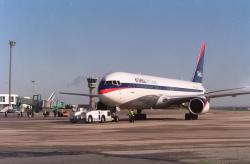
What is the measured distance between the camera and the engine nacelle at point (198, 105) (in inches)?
1758

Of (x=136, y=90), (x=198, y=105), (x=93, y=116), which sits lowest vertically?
(x=93, y=116)

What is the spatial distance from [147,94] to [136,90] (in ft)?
6.54

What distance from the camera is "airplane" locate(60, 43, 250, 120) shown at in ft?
134

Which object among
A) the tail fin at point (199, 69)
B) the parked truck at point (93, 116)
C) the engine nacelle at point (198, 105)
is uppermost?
the tail fin at point (199, 69)

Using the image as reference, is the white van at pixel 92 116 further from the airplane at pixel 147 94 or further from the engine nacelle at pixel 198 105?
the engine nacelle at pixel 198 105

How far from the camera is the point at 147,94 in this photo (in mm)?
44438

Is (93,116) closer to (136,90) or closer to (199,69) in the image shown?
(136,90)

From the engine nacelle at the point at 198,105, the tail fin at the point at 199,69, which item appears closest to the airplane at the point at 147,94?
the engine nacelle at the point at 198,105

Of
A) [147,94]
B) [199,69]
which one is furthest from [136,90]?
[199,69]

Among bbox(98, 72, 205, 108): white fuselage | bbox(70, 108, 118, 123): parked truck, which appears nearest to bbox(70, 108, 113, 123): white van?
bbox(70, 108, 118, 123): parked truck

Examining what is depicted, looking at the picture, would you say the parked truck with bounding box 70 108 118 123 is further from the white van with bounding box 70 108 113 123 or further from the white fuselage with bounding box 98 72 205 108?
the white fuselage with bounding box 98 72 205 108

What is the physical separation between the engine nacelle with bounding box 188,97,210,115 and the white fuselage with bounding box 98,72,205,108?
2.17 m

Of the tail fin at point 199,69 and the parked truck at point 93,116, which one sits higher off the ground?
the tail fin at point 199,69

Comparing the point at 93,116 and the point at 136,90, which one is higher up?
the point at 136,90
